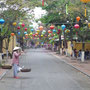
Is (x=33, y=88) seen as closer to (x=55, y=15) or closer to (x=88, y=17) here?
(x=88, y=17)

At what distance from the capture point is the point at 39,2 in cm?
2594

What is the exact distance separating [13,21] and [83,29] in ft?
29.8

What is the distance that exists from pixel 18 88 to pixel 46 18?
24562 mm

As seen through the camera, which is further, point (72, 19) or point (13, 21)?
point (72, 19)

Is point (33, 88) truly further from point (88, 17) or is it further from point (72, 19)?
point (72, 19)

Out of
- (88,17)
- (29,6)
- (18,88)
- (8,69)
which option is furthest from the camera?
(88,17)

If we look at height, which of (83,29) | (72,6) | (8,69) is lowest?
(8,69)

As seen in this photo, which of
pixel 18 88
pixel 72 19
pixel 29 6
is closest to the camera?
pixel 18 88

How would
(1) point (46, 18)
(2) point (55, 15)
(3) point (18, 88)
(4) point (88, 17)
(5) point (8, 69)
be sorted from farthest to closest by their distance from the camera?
(1) point (46, 18) < (2) point (55, 15) < (4) point (88, 17) < (5) point (8, 69) < (3) point (18, 88)

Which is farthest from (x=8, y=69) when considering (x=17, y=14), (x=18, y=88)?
(x=18, y=88)

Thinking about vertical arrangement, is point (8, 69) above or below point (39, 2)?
below

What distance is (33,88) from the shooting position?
498 inches

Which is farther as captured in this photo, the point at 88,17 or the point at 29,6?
the point at 88,17

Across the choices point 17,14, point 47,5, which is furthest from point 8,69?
point 47,5
